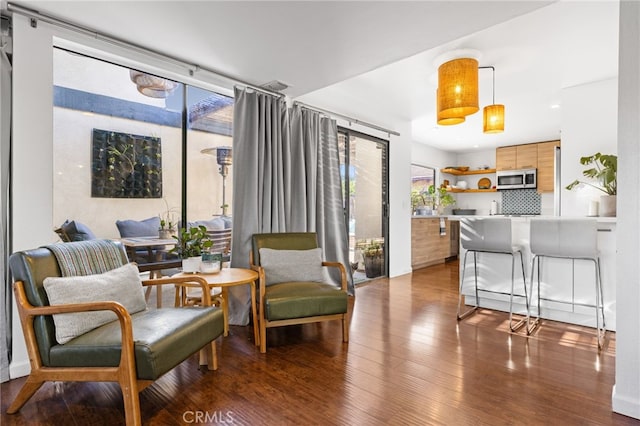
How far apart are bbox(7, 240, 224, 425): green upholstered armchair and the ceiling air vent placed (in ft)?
7.88

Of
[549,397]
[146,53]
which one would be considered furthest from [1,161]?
[549,397]

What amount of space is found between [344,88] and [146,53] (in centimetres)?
231

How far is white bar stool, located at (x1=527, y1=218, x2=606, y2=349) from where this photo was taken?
8.84ft

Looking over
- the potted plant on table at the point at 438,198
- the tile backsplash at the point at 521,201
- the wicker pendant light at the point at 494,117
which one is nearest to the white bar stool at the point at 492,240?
the wicker pendant light at the point at 494,117

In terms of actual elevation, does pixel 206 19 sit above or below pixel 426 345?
above

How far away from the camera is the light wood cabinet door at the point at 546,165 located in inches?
266

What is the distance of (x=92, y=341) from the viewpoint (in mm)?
1662

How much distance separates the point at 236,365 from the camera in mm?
2332

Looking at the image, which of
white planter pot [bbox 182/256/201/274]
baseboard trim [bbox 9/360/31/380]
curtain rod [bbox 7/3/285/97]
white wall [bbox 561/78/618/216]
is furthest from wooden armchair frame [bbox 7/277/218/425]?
white wall [bbox 561/78/618/216]

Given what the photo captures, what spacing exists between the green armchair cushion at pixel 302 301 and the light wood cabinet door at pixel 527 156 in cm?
625

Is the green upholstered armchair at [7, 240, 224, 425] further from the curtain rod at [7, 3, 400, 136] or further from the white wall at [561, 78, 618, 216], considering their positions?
the white wall at [561, 78, 618, 216]

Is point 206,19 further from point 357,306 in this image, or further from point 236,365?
point 357,306

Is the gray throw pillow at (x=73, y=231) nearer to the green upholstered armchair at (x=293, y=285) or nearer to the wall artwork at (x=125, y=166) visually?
the wall artwork at (x=125, y=166)

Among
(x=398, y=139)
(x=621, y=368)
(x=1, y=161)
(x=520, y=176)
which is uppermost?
(x=398, y=139)
